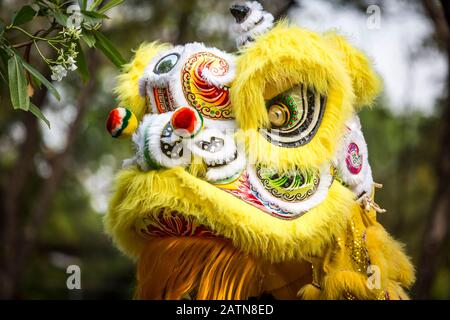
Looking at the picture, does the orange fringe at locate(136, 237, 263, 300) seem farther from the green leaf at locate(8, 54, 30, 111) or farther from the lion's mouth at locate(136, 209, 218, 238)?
the green leaf at locate(8, 54, 30, 111)

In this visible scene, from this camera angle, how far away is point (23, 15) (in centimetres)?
320

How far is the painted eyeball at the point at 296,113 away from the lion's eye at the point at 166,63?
1.66 ft

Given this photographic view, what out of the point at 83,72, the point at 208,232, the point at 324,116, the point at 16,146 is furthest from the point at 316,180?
the point at 16,146

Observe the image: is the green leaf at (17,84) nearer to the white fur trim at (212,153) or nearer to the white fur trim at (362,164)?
the white fur trim at (212,153)

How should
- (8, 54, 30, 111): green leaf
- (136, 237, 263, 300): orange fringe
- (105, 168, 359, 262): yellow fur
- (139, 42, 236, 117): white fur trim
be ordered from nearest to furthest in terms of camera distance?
(8, 54, 30, 111): green leaf
(105, 168, 359, 262): yellow fur
(136, 237, 263, 300): orange fringe
(139, 42, 236, 117): white fur trim

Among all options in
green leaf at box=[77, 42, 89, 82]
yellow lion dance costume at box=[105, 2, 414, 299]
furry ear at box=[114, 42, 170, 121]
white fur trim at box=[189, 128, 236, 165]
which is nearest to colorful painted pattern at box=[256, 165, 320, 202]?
yellow lion dance costume at box=[105, 2, 414, 299]

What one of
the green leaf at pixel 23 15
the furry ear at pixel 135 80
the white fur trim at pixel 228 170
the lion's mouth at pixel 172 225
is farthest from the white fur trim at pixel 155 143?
the green leaf at pixel 23 15

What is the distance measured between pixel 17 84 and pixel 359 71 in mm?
1780

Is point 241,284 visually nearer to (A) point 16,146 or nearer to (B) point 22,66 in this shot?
(B) point 22,66

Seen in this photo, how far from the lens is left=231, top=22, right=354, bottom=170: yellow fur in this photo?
3.53 m

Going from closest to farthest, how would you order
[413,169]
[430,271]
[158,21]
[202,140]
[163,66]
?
[202,140], [163,66], [430,271], [158,21], [413,169]

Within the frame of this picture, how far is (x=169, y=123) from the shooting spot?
3.51 metres

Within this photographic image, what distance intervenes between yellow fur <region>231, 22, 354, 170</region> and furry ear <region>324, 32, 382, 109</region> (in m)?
0.25

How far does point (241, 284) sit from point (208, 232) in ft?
0.94
